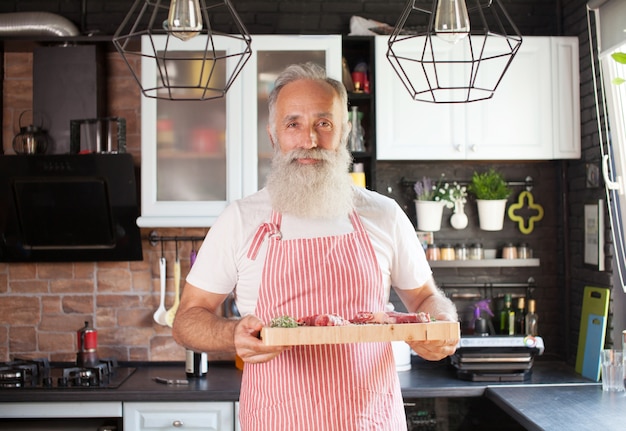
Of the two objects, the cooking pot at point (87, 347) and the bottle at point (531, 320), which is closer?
the cooking pot at point (87, 347)

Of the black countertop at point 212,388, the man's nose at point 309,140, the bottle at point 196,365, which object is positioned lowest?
the black countertop at point 212,388

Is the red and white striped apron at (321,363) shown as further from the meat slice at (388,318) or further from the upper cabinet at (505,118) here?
the upper cabinet at (505,118)

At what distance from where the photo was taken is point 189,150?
3.71 m

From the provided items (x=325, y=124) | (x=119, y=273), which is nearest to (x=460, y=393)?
(x=325, y=124)

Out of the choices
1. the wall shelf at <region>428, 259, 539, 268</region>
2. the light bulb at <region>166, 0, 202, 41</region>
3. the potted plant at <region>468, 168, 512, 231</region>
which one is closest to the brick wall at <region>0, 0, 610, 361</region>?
the wall shelf at <region>428, 259, 539, 268</region>

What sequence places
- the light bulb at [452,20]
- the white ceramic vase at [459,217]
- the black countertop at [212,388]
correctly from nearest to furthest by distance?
the light bulb at [452,20] < the black countertop at [212,388] < the white ceramic vase at [459,217]

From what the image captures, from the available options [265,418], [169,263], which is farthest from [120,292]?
[265,418]

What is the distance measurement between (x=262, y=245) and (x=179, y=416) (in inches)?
63.4

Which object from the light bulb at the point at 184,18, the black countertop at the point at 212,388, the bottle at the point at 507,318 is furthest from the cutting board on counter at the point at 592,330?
the light bulb at the point at 184,18

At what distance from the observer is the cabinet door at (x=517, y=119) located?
12.4 ft

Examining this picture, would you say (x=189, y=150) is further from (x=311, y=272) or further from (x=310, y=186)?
(x=311, y=272)

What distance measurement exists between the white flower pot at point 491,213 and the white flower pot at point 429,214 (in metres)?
0.21

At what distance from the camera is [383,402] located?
1998mm

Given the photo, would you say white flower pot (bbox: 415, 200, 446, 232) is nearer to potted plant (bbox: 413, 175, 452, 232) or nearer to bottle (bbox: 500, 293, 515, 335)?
potted plant (bbox: 413, 175, 452, 232)
